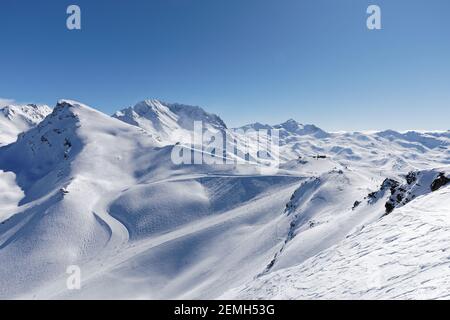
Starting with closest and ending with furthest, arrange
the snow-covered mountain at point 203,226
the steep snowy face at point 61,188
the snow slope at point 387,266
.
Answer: the snow slope at point 387,266
the snow-covered mountain at point 203,226
the steep snowy face at point 61,188

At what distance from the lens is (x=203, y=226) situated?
79.0m

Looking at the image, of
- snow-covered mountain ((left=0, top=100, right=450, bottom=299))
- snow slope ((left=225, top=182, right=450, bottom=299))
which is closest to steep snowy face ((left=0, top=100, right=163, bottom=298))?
snow-covered mountain ((left=0, top=100, right=450, bottom=299))

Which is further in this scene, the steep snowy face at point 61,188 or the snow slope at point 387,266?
the steep snowy face at point 61,188

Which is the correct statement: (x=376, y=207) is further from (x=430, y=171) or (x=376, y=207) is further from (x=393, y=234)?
(x=393, y=234)

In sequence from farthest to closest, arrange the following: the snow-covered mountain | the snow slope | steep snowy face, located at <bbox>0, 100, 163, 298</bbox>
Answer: steep snowy face, located at <bbox>0, 100, 163, 298</bbox> < the snow-covered mountain < the snow slope

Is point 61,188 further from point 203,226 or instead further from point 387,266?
point 387,266

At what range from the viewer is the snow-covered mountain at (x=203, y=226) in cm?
1563

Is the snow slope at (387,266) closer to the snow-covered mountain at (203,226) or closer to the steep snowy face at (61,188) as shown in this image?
the snow-covered mountain at (203,226)

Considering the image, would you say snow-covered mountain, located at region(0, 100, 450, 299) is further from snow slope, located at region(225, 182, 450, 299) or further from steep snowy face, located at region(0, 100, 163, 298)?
steep snowy face, located at region(0, 100, 163, 298)

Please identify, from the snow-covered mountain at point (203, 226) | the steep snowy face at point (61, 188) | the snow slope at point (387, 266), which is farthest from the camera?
the steep snowy face at point (61, 188)

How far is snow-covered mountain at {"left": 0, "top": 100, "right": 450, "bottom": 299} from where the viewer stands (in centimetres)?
1563

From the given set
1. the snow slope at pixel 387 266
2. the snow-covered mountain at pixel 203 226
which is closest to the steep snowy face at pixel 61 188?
the snow-covered mountain at pixel 203 226
